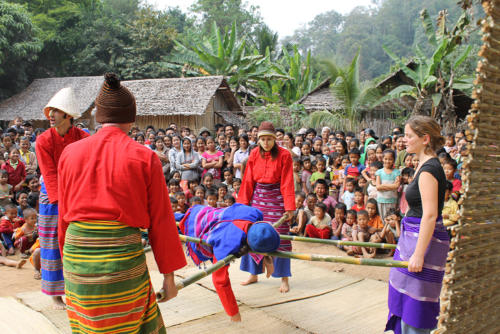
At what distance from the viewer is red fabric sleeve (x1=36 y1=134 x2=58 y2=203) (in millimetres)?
3762

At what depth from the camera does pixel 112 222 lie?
217 centimetres

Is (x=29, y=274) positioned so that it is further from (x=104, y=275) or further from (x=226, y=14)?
(x=226, y=14)

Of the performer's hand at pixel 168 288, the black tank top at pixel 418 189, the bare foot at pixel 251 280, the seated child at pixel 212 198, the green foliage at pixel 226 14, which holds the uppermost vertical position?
the green foliage at pixel 226 14

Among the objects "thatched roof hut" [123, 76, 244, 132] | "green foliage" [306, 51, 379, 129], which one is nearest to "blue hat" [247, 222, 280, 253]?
"green foliage" [306, 51, 379, 129]

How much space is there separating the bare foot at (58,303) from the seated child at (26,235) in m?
3.17

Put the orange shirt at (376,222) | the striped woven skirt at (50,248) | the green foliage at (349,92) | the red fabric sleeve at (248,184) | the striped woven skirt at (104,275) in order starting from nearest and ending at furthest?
the striped woven skirt at (104,275)
the striped woven skirt at (50,248)
the red fabric sleeve at (248,184)
the orange shirt at (376,222)
the green foliage at (349,92)

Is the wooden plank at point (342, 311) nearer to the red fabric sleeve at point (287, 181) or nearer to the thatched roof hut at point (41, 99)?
the red fabric sleeve at point (287, 181)

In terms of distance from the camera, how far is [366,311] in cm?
419

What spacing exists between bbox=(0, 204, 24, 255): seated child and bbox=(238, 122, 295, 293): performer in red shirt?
426 centimetres

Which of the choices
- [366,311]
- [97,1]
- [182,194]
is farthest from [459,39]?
[97,1]

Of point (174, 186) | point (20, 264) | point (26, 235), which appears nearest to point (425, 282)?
point (20, 264)

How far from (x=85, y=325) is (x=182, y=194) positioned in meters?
5.34

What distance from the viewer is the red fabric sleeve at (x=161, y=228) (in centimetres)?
228

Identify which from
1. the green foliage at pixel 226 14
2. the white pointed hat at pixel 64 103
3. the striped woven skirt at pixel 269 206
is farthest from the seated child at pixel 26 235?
the green foliage at pixel 226 14
